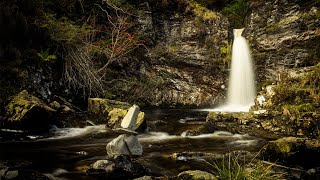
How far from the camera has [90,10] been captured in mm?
15680

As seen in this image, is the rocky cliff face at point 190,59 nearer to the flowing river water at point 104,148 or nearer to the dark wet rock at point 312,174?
the flowing river water at point 104,148

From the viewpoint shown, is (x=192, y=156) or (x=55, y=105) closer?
(x=192, y=156)

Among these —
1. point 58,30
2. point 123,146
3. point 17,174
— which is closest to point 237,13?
point 58,30

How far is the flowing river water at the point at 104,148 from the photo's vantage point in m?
5.65

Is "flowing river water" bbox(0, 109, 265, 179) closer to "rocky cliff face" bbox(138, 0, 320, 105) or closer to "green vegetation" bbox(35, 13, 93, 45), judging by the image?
"green vegetation" bbox(35, 13, 93, 45)

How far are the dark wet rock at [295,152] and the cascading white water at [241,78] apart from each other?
9.91 m

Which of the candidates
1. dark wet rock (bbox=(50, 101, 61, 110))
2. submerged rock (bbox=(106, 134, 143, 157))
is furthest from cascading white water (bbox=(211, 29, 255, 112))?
submerged rock (bbox=(106, 134, 143, 157))

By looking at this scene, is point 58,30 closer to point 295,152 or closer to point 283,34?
point 295,152

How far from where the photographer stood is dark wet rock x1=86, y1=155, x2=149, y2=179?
495 cm

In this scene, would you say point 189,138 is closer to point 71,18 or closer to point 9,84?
point 9,84

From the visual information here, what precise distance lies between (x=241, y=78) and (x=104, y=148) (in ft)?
34.9

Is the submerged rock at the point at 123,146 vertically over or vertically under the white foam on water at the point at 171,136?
over

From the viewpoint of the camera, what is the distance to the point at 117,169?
16.5 feet

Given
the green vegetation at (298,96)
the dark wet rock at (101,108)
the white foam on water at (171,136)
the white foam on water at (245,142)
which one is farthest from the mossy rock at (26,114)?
the green vegetation at (298,96)
